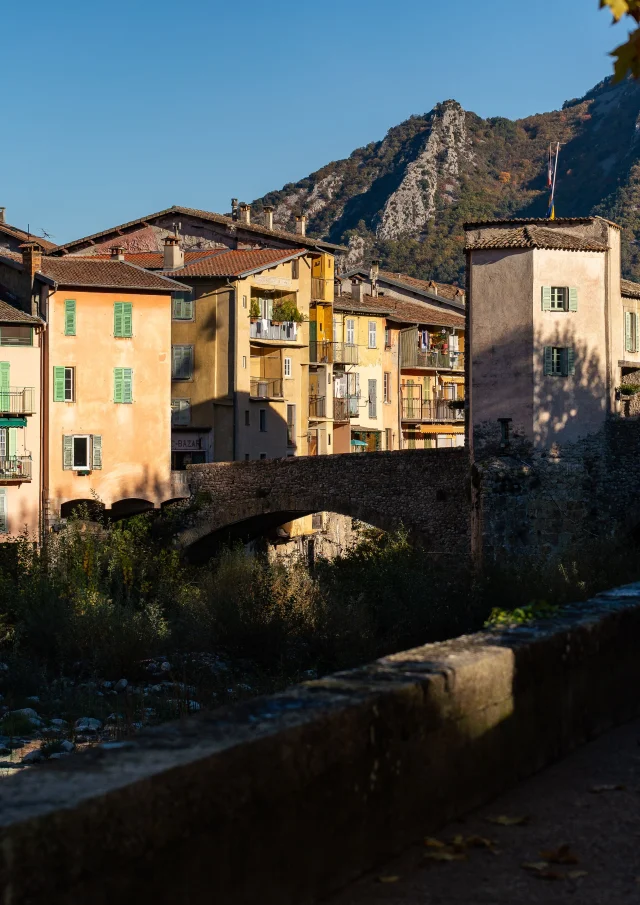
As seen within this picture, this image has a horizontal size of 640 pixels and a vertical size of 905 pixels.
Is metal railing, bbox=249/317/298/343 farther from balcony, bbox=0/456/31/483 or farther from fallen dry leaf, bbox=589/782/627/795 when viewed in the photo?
fallen dry leaf, bbox=589/782/627/795

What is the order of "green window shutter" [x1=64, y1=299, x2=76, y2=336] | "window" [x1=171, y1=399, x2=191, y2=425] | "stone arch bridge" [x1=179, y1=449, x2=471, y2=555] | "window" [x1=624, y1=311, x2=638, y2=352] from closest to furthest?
"stone arch bridge" [x1=179, y1=449, x2=471, y2=555]
"window" [x1=624, y1=311, x2=638, y2=352]
"green window shutter" [x1=64, y1=299, x2=76, y2=336]
"window" [x1=171, y1=399, x2=191, y2=425]

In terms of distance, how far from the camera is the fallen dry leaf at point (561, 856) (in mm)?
4617

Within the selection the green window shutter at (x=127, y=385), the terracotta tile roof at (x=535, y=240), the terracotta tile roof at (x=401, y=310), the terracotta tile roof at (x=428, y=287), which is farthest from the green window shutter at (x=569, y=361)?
the terracotta tile roof at (x=428, y=287)

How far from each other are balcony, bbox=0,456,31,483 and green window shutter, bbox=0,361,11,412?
1.45 meters

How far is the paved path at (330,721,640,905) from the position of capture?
435 cm

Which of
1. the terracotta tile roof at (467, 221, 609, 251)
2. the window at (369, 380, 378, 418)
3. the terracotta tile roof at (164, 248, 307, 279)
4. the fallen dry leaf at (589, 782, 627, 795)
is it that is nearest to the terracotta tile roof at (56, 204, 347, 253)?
the terracotta tile roof at (164, 248, 307, 279)

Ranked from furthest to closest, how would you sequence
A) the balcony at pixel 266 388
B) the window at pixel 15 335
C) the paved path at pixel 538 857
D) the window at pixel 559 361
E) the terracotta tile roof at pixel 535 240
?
the balcony at pixel 266 388
the window at pixel 15 335
the window at pixel 559 361
the terracotta tile roof at pixel 535 240
the paved path at pixel 538 857

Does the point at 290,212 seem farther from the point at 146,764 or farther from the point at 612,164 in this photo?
the point at 146,764

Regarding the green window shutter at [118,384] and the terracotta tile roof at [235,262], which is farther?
the terracotta tile roof at [235,262]

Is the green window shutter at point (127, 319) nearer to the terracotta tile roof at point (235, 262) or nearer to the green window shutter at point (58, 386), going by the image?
the green window shutter at point (58, 386)

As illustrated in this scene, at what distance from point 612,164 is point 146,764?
116141 millimetres

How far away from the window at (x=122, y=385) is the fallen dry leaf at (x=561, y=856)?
36.2 meters

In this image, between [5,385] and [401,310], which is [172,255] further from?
[401,310]

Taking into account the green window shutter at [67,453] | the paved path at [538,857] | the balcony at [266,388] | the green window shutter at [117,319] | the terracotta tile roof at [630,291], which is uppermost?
the terracotta tile roof at [630,291]
